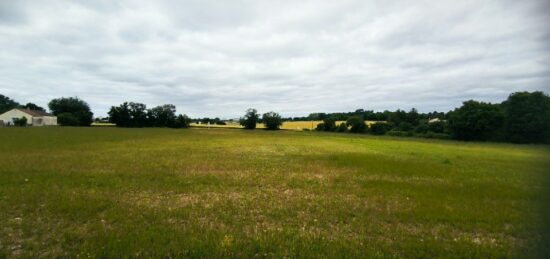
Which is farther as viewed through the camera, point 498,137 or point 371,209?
point 498,137

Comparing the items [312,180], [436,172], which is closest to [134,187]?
[312,180]

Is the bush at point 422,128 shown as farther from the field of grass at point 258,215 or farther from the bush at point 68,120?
the bush at point 68,120

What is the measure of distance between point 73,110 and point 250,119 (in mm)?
85178

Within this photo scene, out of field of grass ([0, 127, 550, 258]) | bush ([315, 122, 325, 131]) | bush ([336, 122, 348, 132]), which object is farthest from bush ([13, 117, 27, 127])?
bush ([336, 122, 348, 132])

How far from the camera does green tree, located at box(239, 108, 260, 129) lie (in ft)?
413

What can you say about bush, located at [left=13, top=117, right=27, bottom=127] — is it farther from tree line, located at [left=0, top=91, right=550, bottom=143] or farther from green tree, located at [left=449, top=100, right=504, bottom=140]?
green tree, located at [left=449, top=100, right=504, bottom=140]

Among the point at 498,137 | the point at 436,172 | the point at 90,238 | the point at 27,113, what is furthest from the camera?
the point at 27,113

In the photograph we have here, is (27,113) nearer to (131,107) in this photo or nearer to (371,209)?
(131,107)

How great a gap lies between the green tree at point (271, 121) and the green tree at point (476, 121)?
6547 cm

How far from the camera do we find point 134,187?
1109 cm

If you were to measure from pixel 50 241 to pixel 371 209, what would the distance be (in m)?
8.34

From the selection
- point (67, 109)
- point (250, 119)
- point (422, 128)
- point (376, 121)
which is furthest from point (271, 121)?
point (67, 109)

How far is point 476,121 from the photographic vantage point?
235 ft

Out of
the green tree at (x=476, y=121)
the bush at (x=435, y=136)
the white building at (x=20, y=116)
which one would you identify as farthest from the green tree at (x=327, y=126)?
the white building at (x=20, y=116)
